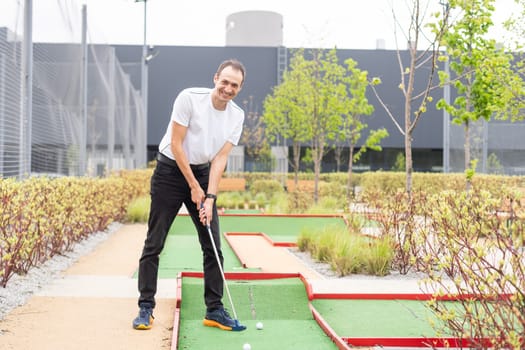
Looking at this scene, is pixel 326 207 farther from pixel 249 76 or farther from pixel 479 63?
pixel 249 76

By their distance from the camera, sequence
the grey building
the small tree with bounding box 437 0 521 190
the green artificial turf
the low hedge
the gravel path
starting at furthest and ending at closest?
the grey building, the green artificial turf, the small tree with bounding box 437 0 521 190, the low hedge, the gravel path

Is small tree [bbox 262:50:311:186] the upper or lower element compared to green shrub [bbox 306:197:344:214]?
upper

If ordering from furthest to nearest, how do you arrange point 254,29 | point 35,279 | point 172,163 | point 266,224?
1. point 254,29
2. point 266,224
3. point 35,279
4. point 172,163

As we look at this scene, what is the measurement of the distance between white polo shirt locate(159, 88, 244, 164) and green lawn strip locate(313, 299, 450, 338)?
4.82ft

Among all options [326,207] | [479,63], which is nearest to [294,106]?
[326,207]

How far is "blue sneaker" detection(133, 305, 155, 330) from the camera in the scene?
419cm

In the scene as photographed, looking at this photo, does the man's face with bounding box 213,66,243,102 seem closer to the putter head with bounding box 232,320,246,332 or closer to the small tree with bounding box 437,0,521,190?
the putter head with bounding box 232,320,246,332

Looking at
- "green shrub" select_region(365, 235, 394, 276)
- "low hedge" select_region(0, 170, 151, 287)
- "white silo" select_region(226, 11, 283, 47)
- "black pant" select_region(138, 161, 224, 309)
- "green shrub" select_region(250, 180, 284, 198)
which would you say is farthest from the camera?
"white silo" select_region(226, 11, 283, 47)

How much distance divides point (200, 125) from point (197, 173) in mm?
349

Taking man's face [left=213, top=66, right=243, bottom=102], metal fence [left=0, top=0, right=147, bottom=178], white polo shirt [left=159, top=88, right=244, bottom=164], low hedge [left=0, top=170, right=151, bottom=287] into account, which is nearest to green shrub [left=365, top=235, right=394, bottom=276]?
white polo shirt [left=159, top=88, right=244, bottom=164]

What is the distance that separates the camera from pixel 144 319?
4211 millimetres

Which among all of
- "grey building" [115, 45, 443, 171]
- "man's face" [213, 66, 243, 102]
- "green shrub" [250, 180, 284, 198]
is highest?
"grey building" [115, 45, 443, 171]

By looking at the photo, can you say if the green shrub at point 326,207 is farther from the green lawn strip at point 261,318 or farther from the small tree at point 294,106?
the green lawn strip at point 261,318

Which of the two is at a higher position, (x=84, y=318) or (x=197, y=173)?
(x=197, y=173)
